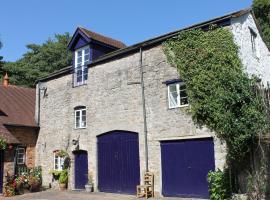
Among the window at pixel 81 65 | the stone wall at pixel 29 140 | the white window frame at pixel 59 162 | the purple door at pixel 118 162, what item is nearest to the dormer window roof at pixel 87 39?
the window at pixel 81 65

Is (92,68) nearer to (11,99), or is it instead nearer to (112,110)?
(112,110)

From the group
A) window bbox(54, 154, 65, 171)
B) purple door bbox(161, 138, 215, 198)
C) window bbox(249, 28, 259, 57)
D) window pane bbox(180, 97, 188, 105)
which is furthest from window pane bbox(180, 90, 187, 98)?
window bbox(54, 154, 65, 171)

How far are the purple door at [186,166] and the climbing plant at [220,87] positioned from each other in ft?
3.35

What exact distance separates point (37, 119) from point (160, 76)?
1033cm

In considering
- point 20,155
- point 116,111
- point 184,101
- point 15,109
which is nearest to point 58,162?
point 20,155

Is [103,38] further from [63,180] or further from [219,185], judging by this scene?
[219,185]

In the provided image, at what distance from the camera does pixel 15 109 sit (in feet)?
74.7

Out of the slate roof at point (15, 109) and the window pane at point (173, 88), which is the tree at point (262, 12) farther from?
the slate roof at point (15, 109)

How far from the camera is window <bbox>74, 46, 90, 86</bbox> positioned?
20391mm

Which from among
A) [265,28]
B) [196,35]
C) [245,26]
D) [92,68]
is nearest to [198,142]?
[196,35]

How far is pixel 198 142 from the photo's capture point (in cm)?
1475

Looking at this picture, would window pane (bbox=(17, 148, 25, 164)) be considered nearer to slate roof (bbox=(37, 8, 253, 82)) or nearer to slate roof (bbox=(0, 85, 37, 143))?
slate roof (bbox=(0, 85, 37, 143))

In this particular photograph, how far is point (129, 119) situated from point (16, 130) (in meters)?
8.05

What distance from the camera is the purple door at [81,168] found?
1939 centimetres
